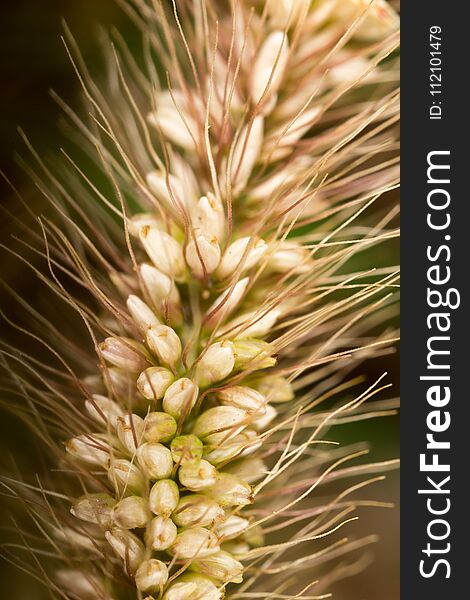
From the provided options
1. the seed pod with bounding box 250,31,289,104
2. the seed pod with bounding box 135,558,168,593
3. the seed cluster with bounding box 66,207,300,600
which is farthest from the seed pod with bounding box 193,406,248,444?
the seed pod with bounding box 250,31,289,104

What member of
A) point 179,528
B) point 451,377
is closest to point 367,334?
point 451,377

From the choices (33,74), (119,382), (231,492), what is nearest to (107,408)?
(119,382)

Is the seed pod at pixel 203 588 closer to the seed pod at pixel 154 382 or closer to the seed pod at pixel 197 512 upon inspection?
the seed pod at pixel 197 512

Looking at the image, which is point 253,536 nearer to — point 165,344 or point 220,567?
point 220,567

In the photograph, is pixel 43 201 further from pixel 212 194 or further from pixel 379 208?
pixel 379 208

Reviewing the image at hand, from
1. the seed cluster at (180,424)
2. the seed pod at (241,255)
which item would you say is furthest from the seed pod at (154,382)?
the seed pod at (241,255)

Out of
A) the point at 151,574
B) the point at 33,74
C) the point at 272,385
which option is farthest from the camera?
the point at 33,74

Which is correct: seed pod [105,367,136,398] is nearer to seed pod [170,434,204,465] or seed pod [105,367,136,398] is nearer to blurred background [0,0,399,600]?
seed pod [170,434,204,465]
